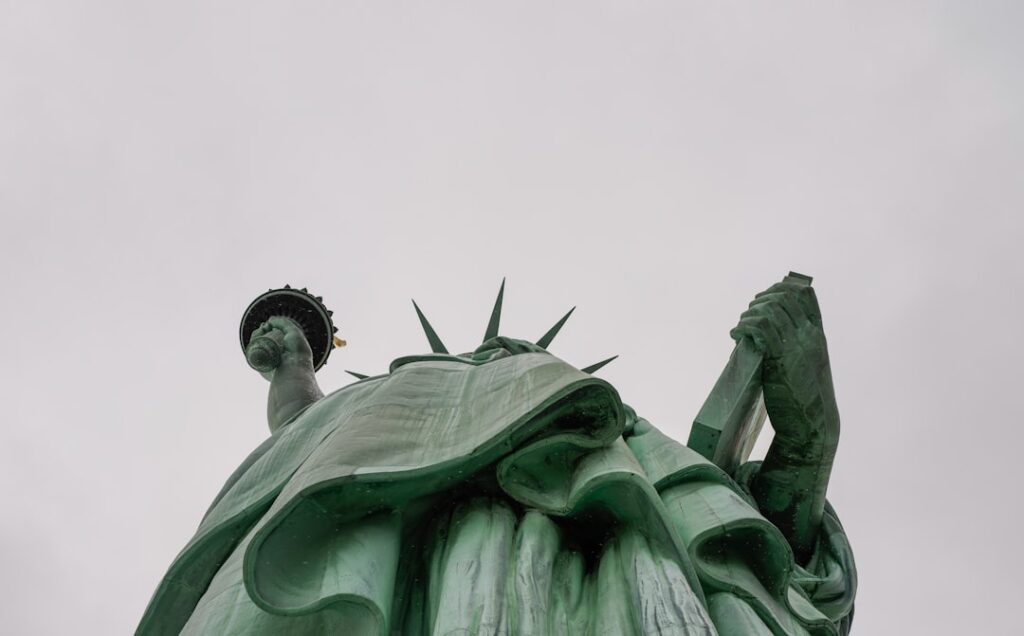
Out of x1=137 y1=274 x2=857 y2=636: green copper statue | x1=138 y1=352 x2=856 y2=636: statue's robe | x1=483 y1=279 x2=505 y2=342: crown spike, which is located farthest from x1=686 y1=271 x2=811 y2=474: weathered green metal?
x1=483 y1=279 x2=505 y2=342: crown spike

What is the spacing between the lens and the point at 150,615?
19.3 ft

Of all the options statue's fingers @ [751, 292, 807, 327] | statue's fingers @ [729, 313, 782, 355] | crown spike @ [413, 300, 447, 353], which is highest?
crown spike @ [413, 300, 447, 353]

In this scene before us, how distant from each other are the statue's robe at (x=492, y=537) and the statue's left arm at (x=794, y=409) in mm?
904

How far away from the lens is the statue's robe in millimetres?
4754

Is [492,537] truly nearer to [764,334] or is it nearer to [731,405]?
[731,405]

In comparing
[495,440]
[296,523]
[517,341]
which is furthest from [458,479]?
[517,341]

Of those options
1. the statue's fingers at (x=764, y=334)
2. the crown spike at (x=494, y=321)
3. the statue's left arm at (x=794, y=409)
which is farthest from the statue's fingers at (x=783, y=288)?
the crown spike at (x=494, y=321)

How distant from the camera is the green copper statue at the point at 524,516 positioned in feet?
15.8

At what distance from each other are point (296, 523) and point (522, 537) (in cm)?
85

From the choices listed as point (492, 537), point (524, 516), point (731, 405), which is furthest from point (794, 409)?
point (492, 537)

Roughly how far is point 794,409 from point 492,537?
2448 mm

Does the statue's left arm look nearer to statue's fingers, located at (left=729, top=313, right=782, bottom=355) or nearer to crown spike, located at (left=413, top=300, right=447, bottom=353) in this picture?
statue's fingers, located at (left=729, top=313, right=782, bottom=355)

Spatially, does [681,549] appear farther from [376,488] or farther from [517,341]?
[517,341]

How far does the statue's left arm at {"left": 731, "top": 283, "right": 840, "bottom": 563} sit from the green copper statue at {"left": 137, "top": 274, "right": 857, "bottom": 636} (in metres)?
0.01
